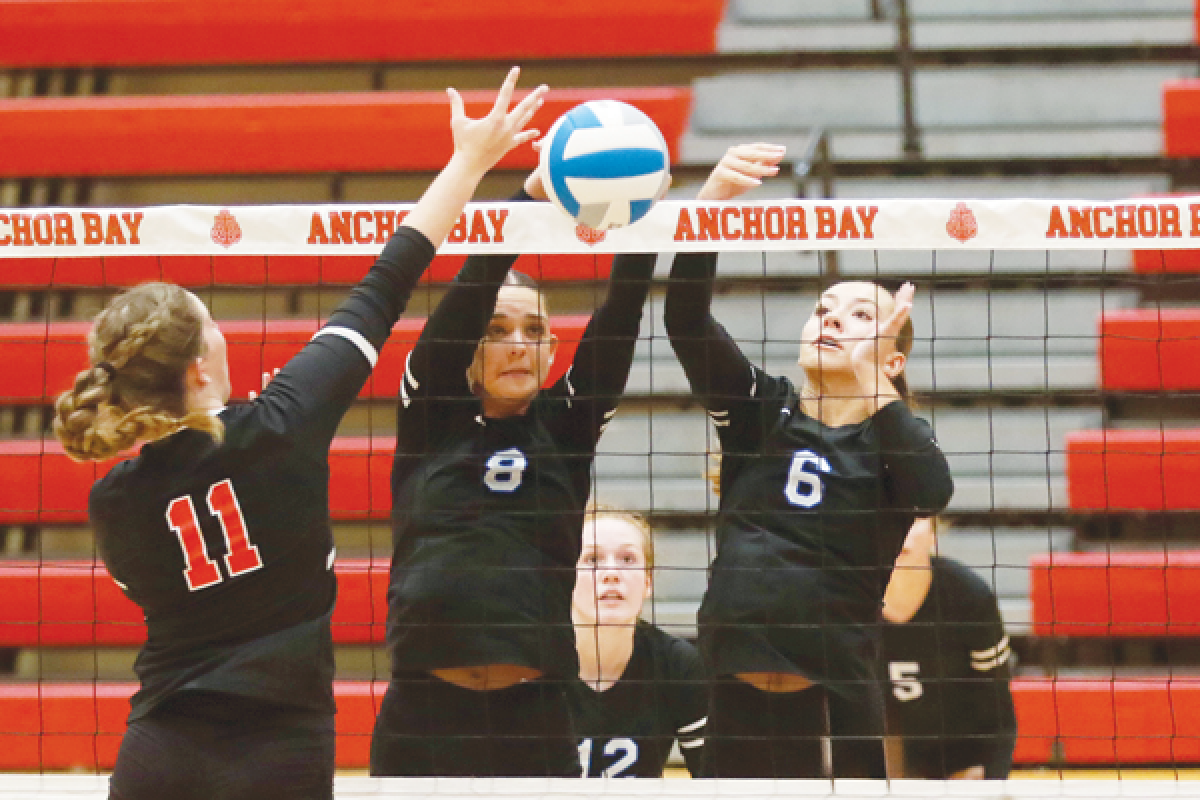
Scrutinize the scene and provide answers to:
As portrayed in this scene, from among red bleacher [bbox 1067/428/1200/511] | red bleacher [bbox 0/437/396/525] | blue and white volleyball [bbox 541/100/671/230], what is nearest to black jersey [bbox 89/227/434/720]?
blue and white volleyball [bbox 541/100/671/230]

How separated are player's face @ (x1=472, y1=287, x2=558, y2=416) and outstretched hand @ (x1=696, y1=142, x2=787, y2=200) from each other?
1.68ft

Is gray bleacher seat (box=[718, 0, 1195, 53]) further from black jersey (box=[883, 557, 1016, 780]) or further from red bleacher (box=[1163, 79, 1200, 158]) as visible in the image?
black jersey (box=[883, 557, 1016, 780])

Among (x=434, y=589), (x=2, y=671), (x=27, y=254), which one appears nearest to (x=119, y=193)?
(x=2, y=671)

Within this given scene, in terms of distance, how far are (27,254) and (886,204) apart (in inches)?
82.0

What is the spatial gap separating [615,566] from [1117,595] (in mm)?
2283

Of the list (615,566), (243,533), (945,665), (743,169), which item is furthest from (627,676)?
(243,533)

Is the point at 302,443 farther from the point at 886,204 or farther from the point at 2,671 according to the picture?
the point at 2,671

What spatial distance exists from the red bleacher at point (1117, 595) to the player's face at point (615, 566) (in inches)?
75.0

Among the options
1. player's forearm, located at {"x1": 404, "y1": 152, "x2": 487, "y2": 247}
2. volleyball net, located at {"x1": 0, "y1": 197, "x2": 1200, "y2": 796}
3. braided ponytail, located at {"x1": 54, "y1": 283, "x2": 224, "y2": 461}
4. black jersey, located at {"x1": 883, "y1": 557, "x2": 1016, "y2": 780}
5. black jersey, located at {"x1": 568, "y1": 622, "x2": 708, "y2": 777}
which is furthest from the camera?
volleyball net, located at {"x1": 0, "y1": 197, "x2": 1200, "y2": 796}

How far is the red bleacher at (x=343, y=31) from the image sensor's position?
5922mm

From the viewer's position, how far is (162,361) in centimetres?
194

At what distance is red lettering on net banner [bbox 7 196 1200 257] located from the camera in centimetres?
303

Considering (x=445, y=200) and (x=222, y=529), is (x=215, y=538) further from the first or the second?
(x=445, y=200)

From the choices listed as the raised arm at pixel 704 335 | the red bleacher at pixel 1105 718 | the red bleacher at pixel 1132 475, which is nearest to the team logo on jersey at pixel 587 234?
the raised arm at pixel 704 335
